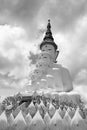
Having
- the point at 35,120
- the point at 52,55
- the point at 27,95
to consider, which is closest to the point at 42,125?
the point at 35,120

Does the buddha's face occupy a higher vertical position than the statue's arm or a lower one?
higher

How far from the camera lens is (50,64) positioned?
5084cm

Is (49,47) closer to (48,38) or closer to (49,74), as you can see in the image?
(48,38)

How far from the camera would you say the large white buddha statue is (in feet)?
149

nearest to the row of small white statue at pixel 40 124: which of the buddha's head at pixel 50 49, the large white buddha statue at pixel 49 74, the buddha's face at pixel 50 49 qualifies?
the large white buddha statue at pixel 49 74

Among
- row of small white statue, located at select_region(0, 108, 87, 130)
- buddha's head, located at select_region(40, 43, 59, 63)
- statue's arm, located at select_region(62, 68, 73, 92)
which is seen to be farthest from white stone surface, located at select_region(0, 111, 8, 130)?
buddha's head, located at select_region(40, 43, 59, 63)

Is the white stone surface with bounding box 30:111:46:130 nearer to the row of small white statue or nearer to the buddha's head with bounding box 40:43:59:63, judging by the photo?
the row of small white statue

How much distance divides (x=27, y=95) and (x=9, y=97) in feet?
13.1

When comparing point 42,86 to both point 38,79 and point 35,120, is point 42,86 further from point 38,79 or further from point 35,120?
point 35,120

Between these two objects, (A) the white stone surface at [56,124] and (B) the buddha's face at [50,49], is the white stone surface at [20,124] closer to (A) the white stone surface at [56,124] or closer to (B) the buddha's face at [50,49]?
(A) the white stone surface at [56,124]

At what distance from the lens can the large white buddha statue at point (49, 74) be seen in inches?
1789

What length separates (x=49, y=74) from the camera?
48.6 metres

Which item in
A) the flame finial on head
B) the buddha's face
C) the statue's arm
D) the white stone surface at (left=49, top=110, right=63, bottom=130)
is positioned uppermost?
the flame finial on head

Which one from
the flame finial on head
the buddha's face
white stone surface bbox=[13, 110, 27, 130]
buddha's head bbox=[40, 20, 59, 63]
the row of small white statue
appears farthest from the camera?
the flame finial on head
